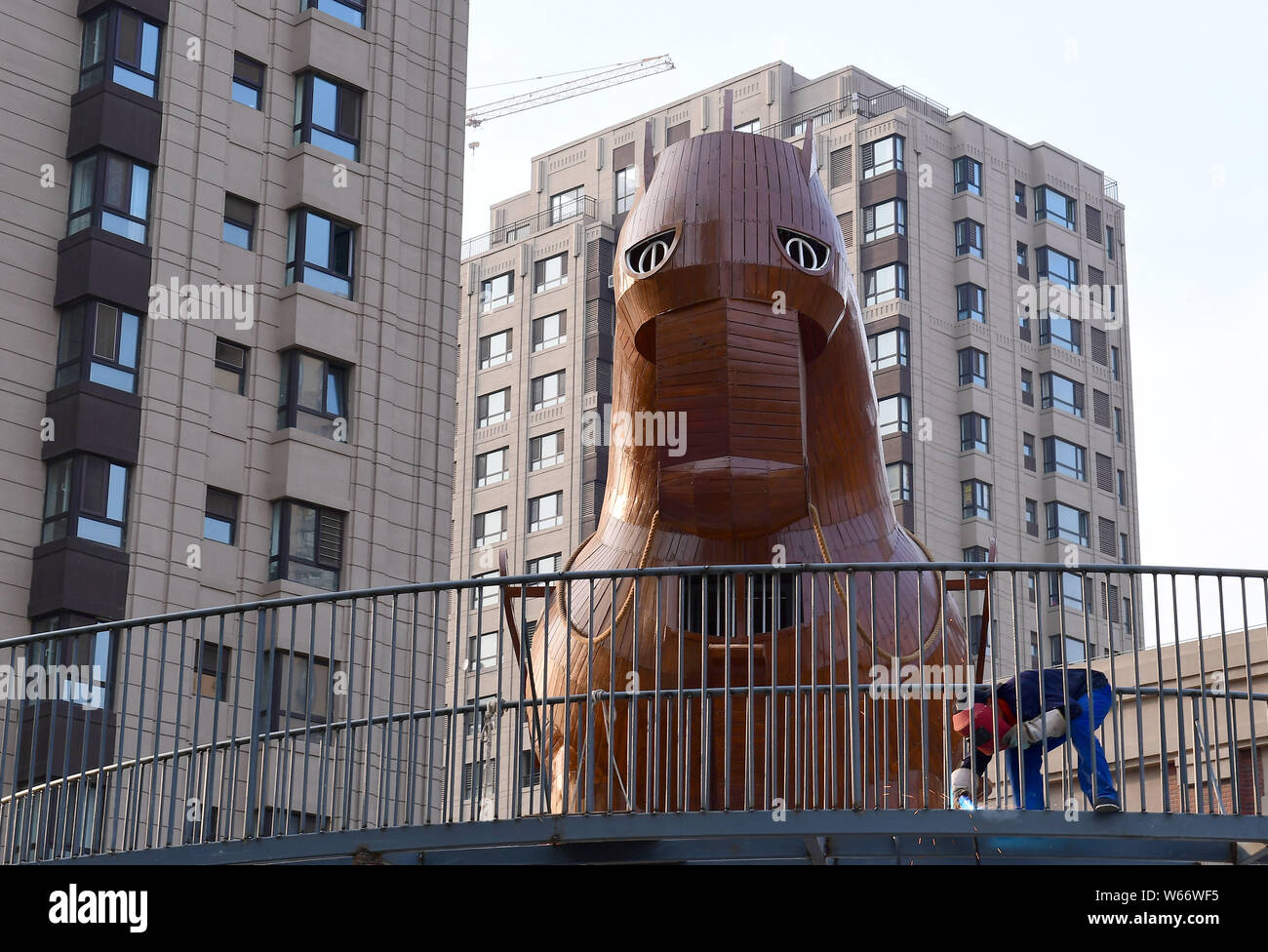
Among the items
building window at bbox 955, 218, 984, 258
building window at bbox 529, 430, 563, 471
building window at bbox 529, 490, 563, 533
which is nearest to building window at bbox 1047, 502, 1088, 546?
building window at bbox 955, 218, 984, 258

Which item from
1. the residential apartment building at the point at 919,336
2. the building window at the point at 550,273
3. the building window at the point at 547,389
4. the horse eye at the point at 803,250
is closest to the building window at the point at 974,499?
the residential apartment building at the point at 919,336

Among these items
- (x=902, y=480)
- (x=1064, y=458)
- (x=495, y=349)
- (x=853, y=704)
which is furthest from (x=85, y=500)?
(x=1064, y=458)

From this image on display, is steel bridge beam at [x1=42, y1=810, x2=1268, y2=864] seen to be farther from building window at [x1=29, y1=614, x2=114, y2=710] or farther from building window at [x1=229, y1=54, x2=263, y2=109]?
building window at [x1=229, y1=54, x2=263, y2=109]

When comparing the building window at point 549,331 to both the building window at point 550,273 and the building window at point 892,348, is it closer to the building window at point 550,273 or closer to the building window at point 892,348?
the building window at point 550,273

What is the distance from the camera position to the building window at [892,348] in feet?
207

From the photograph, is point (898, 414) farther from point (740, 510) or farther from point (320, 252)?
point (740, 510)

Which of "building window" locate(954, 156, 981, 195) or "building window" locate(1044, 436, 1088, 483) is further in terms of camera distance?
"building window" locate(1044, 436, 1088, 483)

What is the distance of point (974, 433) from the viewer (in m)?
63.8

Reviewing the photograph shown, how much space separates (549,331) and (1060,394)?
1759 centimetres

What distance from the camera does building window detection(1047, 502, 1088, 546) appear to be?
217 feet

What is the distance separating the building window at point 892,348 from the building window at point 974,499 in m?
4.34

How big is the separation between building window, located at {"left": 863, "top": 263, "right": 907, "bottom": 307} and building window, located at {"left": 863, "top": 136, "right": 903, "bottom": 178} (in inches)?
124
